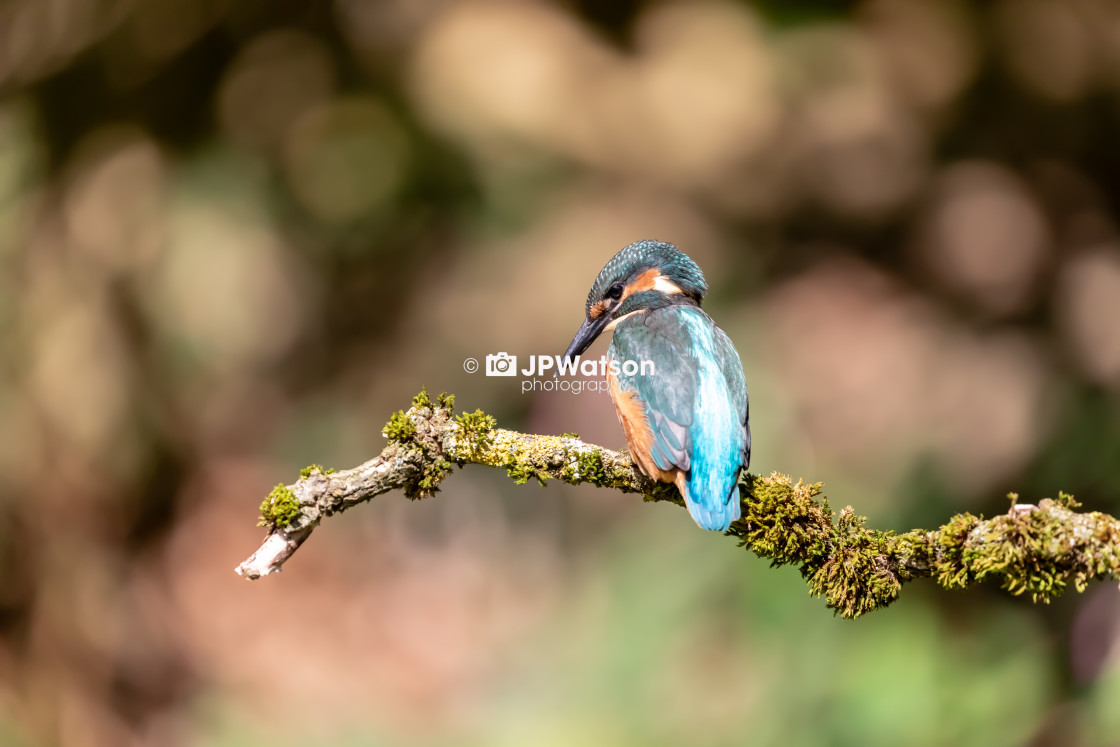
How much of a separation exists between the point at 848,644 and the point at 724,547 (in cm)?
48

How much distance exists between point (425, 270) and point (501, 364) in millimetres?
478

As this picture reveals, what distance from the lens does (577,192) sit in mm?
3209

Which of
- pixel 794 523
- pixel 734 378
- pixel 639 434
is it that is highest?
pixel 734 378

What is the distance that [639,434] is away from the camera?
63.9 inches

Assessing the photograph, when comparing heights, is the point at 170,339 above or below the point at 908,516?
above

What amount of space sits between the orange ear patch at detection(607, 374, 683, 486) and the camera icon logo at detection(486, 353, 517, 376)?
1.42 meters

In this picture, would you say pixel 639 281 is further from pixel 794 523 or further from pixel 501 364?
pixel 501 364

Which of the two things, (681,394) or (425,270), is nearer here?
(681,394)

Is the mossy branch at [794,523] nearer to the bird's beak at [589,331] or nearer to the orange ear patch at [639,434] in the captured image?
the orange ear patch at [639,434]

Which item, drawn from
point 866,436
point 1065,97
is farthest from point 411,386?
point 1065,97

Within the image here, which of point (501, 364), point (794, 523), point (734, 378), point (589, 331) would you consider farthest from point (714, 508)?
point (501, 364)

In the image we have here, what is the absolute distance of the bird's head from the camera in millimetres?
1921

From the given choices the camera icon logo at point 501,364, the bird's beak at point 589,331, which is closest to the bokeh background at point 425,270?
the camera icon logo at point 501,364

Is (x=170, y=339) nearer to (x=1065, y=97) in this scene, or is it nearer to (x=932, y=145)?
(x=932, y=145)
